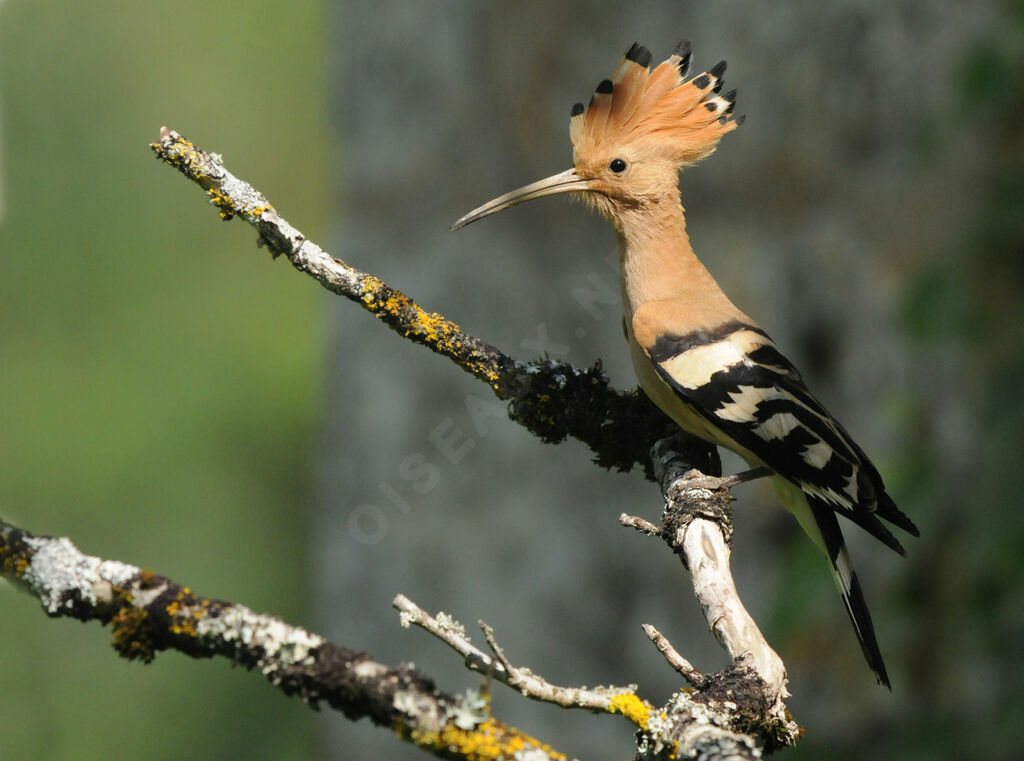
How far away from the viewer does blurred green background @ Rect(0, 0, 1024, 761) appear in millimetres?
2453

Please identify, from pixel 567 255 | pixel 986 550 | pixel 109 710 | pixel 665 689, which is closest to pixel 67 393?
pixel 109 710

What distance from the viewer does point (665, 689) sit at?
3.74m

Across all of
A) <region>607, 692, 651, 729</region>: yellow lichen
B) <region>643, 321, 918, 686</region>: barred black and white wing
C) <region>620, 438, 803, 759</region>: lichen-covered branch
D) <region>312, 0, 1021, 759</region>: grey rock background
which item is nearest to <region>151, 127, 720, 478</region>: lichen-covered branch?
<region>643, 321, 918, 686</region>: barred black and white wing

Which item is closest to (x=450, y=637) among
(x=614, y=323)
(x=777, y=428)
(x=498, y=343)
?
(x=777, y=428)

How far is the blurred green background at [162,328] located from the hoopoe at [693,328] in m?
4.50

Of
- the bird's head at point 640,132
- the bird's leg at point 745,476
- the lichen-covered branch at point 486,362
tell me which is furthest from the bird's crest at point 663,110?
the bird's leg at point 745,476

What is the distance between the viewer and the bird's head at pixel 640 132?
225 cm

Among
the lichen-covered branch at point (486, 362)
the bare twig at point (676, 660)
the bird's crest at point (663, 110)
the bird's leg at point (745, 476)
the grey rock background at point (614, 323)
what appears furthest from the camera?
the grey rock background at point (614, 323)

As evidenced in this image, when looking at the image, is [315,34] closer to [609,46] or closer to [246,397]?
[246,397]

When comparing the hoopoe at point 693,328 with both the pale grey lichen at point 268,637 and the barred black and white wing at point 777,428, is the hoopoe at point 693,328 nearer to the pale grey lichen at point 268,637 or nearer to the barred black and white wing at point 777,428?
the barred black and white wing at point 777,428

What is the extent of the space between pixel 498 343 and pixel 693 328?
2.01 m

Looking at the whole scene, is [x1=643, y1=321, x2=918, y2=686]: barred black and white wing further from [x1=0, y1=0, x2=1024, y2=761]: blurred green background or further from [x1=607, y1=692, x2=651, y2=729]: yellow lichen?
[x1=607, y1=692, x2=651, y2=729]: yellow lichen

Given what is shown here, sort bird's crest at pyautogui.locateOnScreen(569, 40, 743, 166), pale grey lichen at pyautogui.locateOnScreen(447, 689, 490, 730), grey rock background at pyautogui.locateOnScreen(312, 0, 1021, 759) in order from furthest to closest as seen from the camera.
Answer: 1. grey rock background at pyautogui.locateOnScreen(312, 0, 1021, 759)
2. bird's crest at pyautogui.locateOnScreen(569, 40, 743, 166)
3. pale grey lichen at pyautogui.locateOnScreen(447, 689, 490, 730)

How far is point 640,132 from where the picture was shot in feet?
7.56
